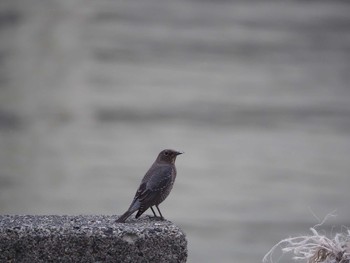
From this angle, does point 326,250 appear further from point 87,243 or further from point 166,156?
point 166,156

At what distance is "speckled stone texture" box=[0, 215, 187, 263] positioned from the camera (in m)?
2.31

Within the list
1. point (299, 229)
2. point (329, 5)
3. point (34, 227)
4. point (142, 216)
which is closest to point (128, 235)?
point (34, 227)

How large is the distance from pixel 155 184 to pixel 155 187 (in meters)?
0.01

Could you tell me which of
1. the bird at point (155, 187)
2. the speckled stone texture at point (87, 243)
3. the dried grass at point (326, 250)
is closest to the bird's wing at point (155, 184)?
the bird at point (155, 187)

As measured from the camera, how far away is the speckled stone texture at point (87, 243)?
2311 millimetres

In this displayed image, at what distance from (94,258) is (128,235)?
0.33ft

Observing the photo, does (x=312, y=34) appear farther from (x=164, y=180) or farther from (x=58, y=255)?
(x=58, y=255)

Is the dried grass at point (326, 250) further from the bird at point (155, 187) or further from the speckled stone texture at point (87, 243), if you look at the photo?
the bird at point (155, 187)

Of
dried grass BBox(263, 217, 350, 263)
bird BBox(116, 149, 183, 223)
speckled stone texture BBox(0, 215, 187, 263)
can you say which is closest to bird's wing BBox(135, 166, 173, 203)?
bird BBox(116, 149, 183, 223)

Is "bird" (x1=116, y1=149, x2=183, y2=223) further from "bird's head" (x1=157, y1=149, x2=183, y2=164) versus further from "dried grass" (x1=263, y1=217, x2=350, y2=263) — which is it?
"dried grass" (x1=263, y1=217, x2=350, y2=263)

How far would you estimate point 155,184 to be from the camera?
107 inches

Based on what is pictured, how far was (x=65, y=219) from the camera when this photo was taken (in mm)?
2521

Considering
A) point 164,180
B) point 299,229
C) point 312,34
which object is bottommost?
point 299,229

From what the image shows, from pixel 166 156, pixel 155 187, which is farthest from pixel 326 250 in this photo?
pixel 166 156
